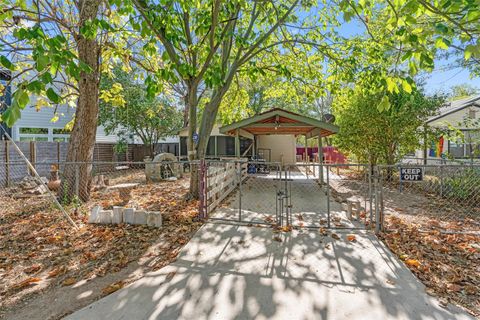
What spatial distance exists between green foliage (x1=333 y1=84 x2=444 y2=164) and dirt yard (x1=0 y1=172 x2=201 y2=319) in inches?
314

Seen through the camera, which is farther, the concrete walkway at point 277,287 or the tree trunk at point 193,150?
the tree trunk at point 193,150

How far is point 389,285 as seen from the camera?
10.2ft

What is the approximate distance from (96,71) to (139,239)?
505 cm

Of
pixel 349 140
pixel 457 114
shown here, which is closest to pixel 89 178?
pixel 349 140

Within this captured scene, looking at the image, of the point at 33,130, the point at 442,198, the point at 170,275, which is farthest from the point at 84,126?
the point at 33,130

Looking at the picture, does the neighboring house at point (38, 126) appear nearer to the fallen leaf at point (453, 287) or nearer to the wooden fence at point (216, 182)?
the wooden fence at point (216, 182)

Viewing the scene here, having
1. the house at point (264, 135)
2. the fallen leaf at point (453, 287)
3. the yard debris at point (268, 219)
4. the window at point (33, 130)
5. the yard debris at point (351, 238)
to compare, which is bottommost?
the fallen leaf at point (453, 287)

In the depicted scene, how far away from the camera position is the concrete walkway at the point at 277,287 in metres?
2.63

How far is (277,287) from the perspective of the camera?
10.1ft

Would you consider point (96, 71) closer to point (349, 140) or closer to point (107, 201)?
point (107, 201)

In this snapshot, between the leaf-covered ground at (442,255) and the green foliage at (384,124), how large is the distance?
5.62 m

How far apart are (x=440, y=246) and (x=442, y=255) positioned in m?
0.38

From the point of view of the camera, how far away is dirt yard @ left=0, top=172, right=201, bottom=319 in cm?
293

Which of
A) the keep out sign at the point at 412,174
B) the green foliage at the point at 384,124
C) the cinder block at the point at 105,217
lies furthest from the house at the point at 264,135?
the cinder block at the point at 105,217
